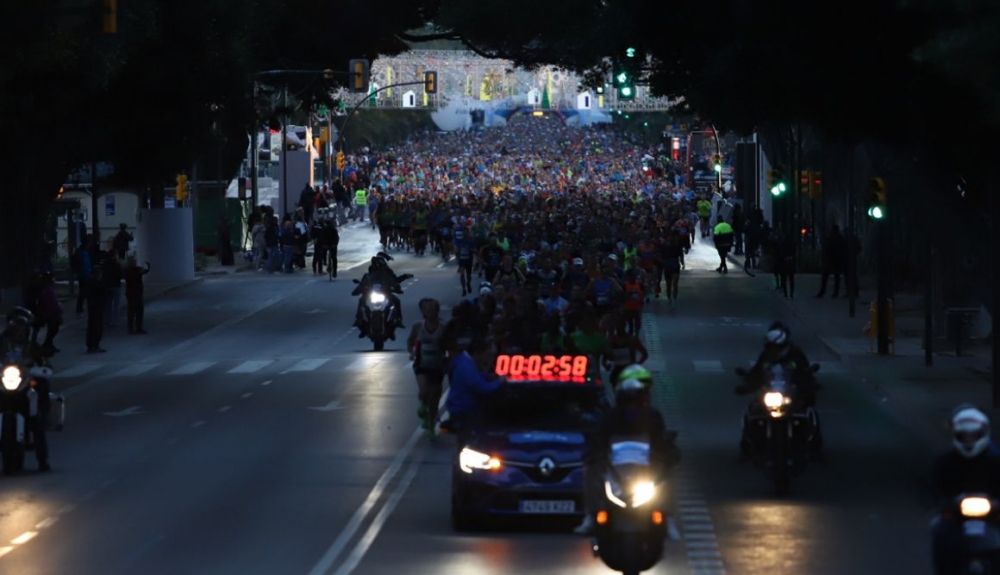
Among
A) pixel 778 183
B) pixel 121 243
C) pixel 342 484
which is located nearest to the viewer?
pixel 342 484

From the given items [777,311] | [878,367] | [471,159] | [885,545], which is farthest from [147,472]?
[471,159]

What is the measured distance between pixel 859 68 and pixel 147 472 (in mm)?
10067

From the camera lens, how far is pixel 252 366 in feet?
127

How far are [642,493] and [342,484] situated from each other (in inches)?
317

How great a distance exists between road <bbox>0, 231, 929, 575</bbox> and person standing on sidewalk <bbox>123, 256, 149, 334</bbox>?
3112 millimetres

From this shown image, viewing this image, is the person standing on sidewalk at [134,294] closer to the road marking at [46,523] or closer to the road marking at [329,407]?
the road marking at [329,407]

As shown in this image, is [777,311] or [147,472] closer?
[147,472]

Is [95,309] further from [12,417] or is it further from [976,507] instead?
[976,507]

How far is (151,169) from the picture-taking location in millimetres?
57125

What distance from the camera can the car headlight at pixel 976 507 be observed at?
41.1ft

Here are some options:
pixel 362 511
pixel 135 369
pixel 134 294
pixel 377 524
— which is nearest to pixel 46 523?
pixel 362 511

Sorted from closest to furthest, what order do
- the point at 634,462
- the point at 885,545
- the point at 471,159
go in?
the point at 634,462, the point at 885,545, the point at 471,159

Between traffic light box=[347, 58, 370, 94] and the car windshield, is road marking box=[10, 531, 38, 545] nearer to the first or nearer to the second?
the car windshield

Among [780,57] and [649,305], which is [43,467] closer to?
[780,57]
